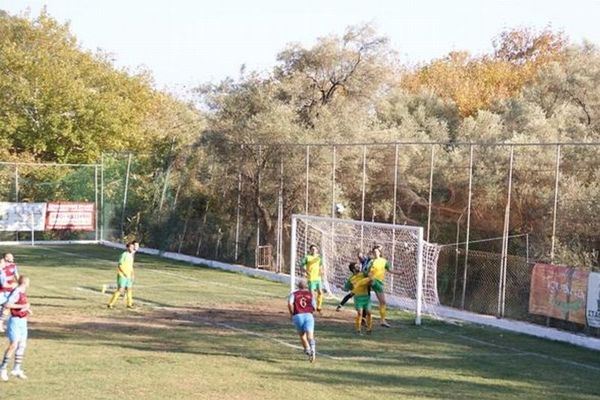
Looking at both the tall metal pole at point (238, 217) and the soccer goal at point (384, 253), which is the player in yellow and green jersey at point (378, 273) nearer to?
the soccer goal at point (384, 253)

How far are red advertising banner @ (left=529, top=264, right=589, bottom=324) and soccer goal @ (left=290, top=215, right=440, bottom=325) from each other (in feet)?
9.55

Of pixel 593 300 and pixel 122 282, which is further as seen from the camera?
pixel 122 282

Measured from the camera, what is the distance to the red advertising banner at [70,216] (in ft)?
144

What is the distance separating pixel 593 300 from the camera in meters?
20.6

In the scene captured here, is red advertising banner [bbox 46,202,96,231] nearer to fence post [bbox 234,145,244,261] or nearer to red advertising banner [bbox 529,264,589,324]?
fence post [bbox 234,145,244,261]

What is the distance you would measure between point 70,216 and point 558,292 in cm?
2885

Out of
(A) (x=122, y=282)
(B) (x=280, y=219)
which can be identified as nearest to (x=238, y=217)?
(B) (x=280, y=219)

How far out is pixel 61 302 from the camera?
24.6 metres

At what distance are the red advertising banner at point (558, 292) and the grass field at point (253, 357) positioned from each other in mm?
991

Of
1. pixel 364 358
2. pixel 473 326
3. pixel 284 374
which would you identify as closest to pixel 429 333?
pixel 473 326

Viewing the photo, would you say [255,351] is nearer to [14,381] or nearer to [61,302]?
[14,381]

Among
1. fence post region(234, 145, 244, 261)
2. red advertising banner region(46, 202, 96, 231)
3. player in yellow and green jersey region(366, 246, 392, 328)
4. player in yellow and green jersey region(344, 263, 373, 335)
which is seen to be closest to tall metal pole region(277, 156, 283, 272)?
fence post region(234, 145, 244, 261)

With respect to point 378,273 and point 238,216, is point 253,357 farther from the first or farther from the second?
point 238,216

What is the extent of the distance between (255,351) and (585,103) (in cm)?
2799
